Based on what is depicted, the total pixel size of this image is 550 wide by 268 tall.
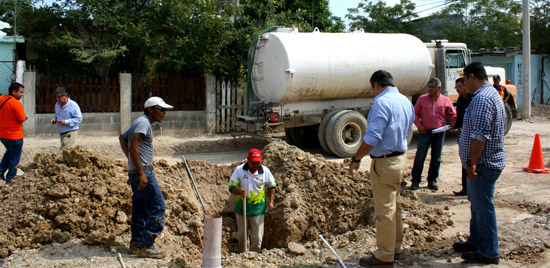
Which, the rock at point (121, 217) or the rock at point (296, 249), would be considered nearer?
the rock at point (296, 249)

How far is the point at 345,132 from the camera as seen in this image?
11562 millimetres

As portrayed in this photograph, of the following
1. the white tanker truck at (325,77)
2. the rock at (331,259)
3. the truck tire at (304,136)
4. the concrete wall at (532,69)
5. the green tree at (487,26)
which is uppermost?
the green tree at (487,26)

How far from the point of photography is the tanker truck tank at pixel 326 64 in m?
10.8

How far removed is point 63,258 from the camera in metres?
5.05

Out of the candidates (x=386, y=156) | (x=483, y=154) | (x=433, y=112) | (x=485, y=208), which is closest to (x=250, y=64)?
(x=433, y=112)

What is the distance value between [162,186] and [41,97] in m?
8.41

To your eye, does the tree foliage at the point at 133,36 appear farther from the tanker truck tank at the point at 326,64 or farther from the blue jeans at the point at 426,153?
the blue jeans at the point at 426,153

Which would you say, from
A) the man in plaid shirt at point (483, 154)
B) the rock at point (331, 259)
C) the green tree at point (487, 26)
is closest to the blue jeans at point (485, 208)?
the man in plaid shirt at point (483, 154)

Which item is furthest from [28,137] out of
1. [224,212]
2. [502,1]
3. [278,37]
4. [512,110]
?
[502,1]

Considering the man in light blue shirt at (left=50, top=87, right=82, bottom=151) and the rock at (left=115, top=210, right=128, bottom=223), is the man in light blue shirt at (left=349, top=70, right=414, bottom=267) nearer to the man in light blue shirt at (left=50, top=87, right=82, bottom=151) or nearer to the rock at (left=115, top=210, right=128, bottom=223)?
the rock at (left=115, top=210, right=128, bottom=223)

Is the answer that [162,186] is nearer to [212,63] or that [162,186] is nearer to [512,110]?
[212,63]

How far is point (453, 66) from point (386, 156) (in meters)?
9.79

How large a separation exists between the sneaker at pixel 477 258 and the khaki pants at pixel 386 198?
78cm

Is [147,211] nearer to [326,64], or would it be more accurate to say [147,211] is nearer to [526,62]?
[326,64]
